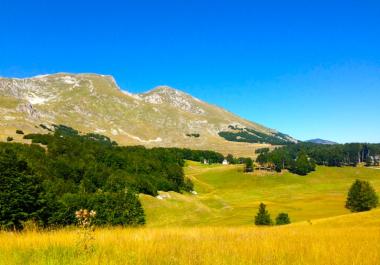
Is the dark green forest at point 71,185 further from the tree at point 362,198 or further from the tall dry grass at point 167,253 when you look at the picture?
the tree at point 362,198

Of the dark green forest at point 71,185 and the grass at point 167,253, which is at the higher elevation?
the grass at point 167,253

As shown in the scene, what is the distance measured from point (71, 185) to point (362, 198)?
2929 inches

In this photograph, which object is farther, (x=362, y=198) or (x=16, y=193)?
(x=362, y=198)

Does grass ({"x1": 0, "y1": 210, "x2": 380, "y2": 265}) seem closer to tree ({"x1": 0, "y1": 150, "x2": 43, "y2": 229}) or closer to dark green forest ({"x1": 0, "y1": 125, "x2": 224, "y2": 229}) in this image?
dark green forest ({"x1": 0, "y1": 125, "x2": 224, "y2": 229})

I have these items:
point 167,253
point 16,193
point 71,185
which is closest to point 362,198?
point 71,185

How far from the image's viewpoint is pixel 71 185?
98.6 m

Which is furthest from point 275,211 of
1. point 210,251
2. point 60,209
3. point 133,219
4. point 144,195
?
point 210,251

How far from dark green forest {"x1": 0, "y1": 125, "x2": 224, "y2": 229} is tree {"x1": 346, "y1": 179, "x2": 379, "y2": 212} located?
54.4 metres

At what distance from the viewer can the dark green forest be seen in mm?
43719

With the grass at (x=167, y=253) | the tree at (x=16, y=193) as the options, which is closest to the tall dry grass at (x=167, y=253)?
the grass at (x=167, y=253)

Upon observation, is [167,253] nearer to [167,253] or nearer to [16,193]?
[167,253]

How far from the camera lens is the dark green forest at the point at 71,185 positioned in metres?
43.7

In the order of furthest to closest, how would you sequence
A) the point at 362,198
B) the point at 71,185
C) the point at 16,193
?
1. the point at 71,185
2. the point at 362,198
3. the point at 16,193

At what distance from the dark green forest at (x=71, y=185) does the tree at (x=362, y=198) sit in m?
54.4
